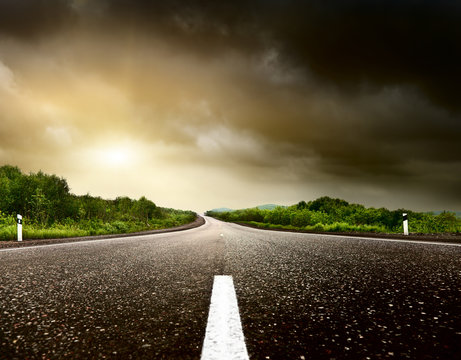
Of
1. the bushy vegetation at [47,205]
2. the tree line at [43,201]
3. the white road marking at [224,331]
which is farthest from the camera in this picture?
the tree line at [43,201]

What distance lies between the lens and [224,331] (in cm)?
149

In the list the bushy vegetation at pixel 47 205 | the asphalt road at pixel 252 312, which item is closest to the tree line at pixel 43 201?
→ the bushy vegetation at pixel 47 205

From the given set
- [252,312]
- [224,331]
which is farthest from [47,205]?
[224,331]

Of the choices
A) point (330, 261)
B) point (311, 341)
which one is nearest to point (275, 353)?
point (311, 341)

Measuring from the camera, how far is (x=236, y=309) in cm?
188

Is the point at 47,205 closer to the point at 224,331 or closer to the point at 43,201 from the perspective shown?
the point at 43,201

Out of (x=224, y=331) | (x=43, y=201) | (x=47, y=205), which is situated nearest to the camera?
(x=224, y=331)

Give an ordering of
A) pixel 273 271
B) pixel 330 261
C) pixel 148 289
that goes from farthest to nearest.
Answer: pixel 330 261, pixel 273 271, pixel 148 289

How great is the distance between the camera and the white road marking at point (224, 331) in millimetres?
1228

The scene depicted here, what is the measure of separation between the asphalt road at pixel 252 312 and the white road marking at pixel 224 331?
5 centimetres

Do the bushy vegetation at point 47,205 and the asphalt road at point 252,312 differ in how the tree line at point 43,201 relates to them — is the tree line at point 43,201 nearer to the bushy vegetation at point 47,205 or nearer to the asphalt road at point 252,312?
the bushy vegetation at point 47,205

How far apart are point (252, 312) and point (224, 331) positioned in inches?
15.6

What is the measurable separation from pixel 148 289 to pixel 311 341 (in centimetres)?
171

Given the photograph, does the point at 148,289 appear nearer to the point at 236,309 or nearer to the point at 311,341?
the point at 236,309
